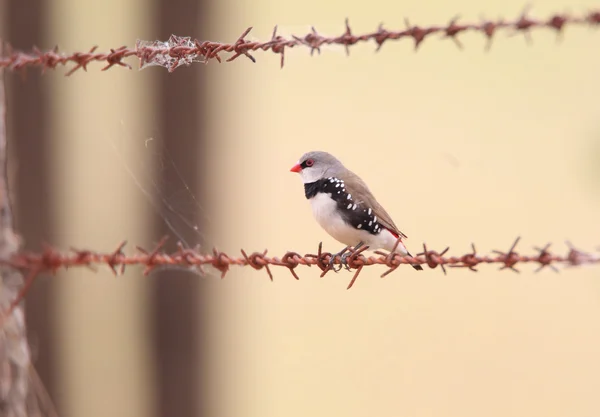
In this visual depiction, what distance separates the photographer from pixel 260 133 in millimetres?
10773

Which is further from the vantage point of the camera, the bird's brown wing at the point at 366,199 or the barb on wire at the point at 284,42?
the bird's brown wing at the point at 366,199

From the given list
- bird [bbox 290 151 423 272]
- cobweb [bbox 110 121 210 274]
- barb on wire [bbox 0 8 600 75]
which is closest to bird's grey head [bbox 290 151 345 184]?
bird [bbox 290 151 423 272]

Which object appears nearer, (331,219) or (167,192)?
(331,219)

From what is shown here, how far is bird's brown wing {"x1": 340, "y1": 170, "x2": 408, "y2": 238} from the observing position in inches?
163

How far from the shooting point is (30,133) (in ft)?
28.5

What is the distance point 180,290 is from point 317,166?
4.74m

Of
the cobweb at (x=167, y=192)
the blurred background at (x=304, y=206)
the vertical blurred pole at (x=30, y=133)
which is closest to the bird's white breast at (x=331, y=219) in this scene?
the blurred background at (x=304, y=206)

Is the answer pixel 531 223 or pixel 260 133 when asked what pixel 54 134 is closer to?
pixel 260 133

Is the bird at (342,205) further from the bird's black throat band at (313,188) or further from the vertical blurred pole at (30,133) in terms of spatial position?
the vertical blurred pole at (30,133)

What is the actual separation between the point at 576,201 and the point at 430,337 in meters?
2.19

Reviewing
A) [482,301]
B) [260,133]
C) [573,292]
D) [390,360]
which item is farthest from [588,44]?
[260,133]

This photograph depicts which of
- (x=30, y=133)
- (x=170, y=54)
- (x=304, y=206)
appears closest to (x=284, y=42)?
(x=170, y=54)

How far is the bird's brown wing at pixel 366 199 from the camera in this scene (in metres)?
4.15

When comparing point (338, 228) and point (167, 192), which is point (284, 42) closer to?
point (338, 228)
